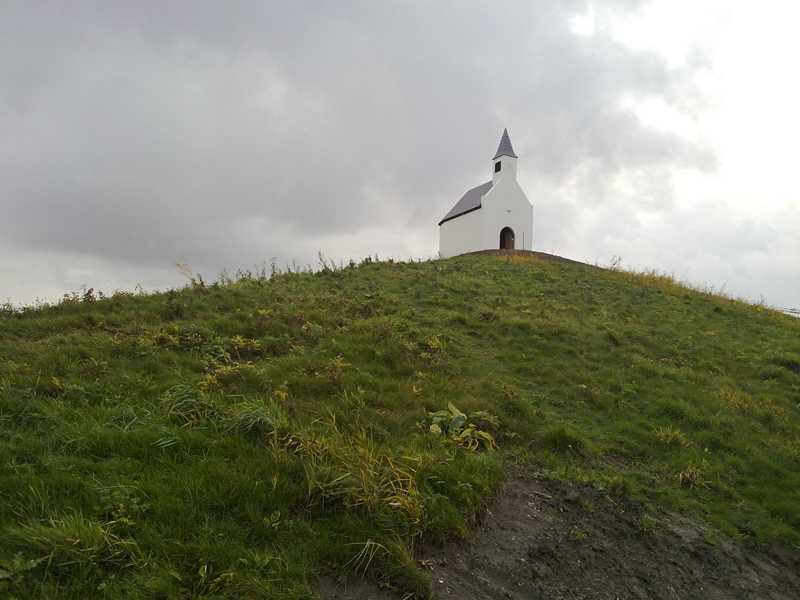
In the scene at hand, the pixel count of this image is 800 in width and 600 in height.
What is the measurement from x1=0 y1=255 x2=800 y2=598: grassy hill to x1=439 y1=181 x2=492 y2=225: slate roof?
27125 mm

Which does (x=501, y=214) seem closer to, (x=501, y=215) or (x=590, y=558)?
(x=501, y=215)

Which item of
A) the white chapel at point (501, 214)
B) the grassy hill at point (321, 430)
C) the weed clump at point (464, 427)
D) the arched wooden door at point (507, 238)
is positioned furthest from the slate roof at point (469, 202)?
the weed clump at point (464, 427)

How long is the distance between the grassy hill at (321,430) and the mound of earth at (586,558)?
241 millimetres

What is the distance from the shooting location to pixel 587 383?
10062 millimetres

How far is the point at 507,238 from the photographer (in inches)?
1538

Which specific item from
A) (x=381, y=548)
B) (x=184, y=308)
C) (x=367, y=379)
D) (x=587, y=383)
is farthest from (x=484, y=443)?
(x=184, y=308)

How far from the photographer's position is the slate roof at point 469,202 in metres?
40.3

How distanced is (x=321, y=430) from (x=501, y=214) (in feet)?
113

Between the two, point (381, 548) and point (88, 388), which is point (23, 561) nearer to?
point (381, 548)

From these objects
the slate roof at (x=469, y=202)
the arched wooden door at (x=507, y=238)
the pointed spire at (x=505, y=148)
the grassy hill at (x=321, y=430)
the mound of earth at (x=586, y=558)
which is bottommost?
the mound of earth at (x=586, y=558)

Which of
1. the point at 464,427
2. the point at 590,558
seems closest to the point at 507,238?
the point at 464,427

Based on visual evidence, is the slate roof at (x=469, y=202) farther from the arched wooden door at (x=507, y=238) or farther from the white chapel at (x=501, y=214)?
the arched wooden door at (x=507, y=238)

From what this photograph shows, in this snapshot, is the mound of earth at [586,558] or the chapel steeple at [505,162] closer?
the mound of earth at [586,558]

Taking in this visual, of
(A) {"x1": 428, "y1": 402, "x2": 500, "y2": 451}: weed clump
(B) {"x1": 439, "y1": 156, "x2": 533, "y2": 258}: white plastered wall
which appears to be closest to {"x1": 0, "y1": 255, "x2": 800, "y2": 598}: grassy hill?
(A) {"x1": 428, "y1": 402, "x2": 500, "y2": 451}: weed clump
